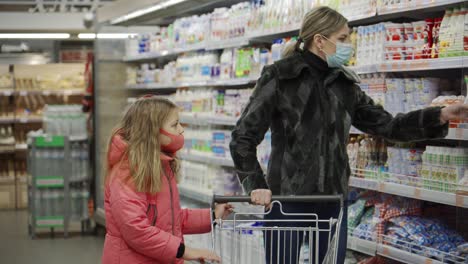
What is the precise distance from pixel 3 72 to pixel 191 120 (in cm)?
642

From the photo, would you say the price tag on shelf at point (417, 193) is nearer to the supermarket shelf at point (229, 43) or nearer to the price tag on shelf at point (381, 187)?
the price tag on shelf at point (381, 187)

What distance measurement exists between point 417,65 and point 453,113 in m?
0.67

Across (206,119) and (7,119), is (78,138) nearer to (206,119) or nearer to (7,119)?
(206,119)

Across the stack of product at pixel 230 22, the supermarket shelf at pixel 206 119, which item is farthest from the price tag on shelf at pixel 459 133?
the supermarket shelf at pixel 206 119

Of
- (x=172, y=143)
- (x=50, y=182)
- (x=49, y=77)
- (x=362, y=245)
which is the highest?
(x=49, y=77)

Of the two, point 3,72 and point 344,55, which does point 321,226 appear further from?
point 3,72

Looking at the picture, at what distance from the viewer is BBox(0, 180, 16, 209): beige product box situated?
38.5ft

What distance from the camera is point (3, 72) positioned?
481 inches

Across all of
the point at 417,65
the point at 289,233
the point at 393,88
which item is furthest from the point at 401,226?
the point at 289,233

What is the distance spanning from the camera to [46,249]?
8.05m

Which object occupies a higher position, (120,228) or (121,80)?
(121,80)

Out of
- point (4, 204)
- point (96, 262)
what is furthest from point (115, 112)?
point (4, 204)

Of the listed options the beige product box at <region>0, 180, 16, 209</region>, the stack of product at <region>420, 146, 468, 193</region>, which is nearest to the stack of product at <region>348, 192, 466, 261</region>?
the stack of product at <region>420, 146, 468, 193</region>

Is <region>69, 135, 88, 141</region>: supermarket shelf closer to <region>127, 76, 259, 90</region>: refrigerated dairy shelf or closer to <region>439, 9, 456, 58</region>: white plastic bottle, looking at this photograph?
<region>127, 76, 259, 90</region>: refrigerated dairy shelf
